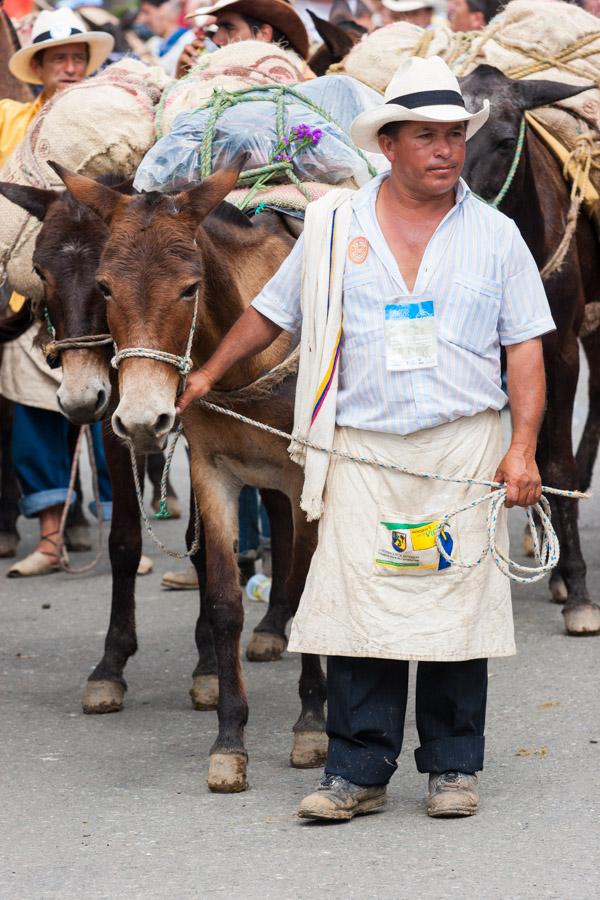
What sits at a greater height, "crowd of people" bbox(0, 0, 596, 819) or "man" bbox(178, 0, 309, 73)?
"man" bbox(178, 0, 309, 73)

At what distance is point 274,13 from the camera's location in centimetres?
779

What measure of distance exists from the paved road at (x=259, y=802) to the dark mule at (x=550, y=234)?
1.09 feet

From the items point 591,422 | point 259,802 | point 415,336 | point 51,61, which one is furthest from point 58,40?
point 259,802

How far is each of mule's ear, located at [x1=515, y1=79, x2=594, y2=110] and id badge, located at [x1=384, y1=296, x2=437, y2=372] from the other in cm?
253

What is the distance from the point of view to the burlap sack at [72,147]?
596cm

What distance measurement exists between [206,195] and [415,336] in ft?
2.55

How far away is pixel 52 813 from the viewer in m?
4.72

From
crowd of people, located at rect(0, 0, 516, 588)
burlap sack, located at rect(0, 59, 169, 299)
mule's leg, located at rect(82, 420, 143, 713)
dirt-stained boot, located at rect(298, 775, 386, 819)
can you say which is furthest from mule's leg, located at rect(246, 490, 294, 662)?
dirt-stained boot, located at rect(298, 775, 386, 819)

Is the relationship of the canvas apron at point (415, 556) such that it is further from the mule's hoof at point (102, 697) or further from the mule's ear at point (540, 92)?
the mule's ear at point (540, 92)

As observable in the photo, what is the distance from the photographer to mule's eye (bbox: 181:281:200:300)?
14.6ft

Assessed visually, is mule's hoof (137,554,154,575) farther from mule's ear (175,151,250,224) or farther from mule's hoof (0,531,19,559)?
mule's ear (175,151,250,224)

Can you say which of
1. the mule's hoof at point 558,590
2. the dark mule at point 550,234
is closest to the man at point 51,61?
the dark mule at point 550,234

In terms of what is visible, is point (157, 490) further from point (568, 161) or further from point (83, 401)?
point (83, 401)

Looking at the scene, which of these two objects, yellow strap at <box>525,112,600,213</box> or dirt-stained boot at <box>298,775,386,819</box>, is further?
yellow strap at <box>525,112,600,213</box>
